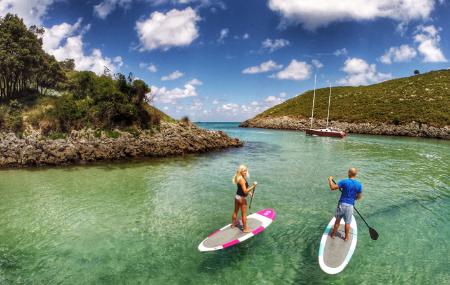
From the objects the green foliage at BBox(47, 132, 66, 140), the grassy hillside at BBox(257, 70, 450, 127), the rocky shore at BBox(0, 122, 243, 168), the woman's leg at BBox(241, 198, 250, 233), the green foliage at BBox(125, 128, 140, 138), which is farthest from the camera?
the grassy hillside at BBox(257, 70, 450, 127)

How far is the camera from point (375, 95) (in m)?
116

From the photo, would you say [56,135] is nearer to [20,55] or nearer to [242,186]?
[20,55]

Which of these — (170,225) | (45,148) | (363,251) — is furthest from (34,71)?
(363,251)

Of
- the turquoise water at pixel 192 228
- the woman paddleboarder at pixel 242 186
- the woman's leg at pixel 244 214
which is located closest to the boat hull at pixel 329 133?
the turquoise water at pixel 192 228

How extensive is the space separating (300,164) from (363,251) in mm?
21405

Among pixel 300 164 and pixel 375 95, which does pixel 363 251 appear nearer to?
pixel 300 164

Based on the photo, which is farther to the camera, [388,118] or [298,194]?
[388,118]

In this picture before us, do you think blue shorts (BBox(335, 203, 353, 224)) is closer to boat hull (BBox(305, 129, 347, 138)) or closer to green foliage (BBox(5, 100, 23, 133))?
green foliage (BBox(5, 100, 23, 133))

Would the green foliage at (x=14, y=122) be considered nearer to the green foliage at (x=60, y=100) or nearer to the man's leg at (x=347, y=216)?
the green foliage at (x=60, y=100)

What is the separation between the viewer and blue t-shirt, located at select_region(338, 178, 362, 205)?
10.9 metres

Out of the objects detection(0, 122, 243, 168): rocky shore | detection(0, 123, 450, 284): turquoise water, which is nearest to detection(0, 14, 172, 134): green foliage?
detection(0, 122, 243, 168): rocky shore

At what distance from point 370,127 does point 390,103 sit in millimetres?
21575

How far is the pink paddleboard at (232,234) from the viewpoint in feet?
35.7

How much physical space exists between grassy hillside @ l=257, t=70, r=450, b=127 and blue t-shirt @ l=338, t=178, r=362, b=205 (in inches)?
3508
